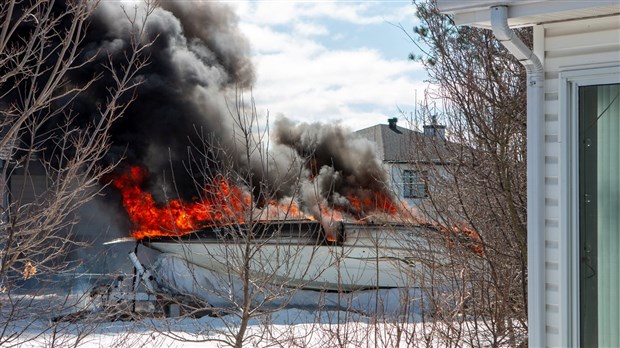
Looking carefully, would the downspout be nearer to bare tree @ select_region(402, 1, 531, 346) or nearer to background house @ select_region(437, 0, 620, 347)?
background house @ select_region(437, 0, 620, 347)

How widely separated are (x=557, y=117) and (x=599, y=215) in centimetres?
60

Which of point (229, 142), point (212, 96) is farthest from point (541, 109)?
point (212, 96)

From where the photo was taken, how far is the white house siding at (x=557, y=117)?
4.13 meters

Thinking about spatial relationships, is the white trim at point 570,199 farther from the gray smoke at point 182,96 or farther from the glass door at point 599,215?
the gray smoke at point 182,96

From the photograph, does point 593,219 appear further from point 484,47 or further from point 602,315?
point 484,47

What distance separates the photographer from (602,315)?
13.2ft

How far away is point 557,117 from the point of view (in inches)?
168

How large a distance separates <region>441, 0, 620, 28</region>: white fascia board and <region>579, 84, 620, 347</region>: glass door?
0.42m

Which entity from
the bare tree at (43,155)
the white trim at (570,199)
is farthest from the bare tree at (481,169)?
the bare tree at (43,155)

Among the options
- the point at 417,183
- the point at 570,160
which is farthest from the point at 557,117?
the point at 417,183

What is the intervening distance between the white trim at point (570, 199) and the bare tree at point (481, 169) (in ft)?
11.0

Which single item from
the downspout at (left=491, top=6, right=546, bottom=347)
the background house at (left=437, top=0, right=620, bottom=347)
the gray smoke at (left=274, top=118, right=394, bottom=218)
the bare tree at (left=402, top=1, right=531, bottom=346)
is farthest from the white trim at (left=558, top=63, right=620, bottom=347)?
the gray smoke at (left=274, top=118, right=394, bottom=218)

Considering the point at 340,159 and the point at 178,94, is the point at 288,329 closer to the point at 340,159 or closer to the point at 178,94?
the point at 178,94

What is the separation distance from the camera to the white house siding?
163 inches
